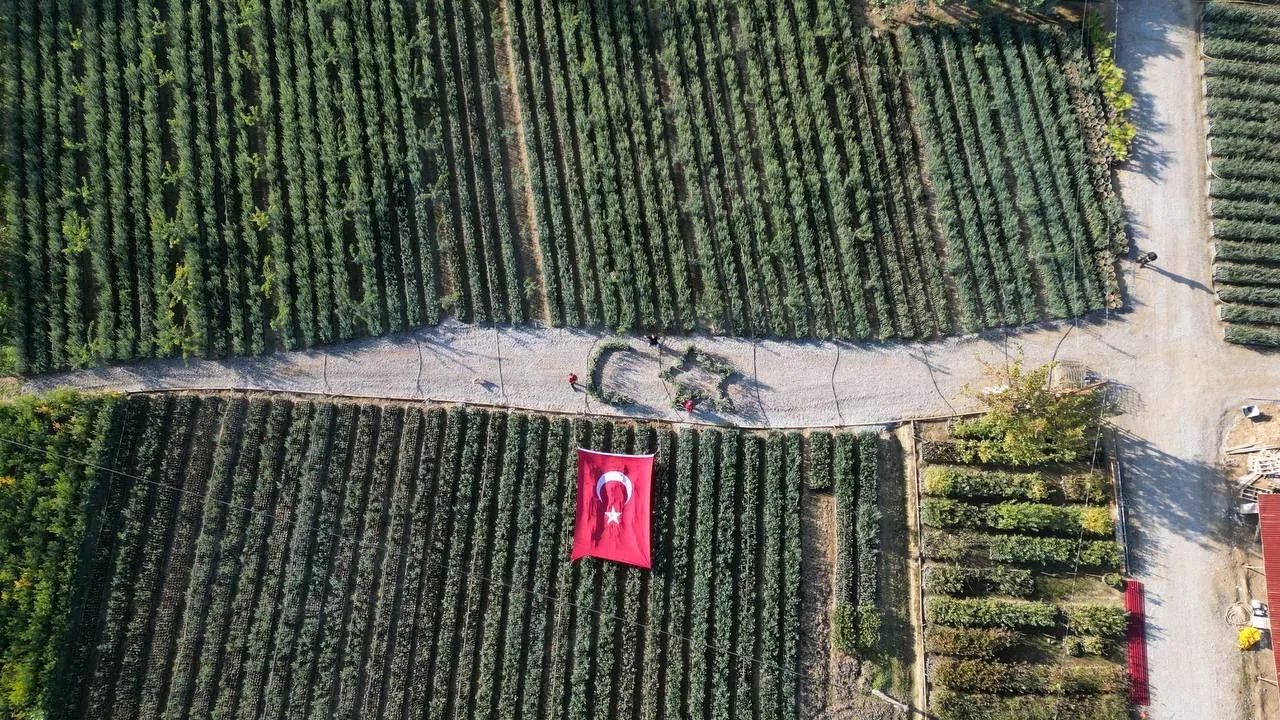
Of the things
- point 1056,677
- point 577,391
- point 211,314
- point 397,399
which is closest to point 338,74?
point 211,314

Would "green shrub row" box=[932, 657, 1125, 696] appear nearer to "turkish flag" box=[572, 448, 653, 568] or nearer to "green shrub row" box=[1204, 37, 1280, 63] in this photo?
"turkish flag" box=[572, 448, 653, 568]

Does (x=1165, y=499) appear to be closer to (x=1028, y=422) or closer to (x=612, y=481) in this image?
(x=1028, y=422)

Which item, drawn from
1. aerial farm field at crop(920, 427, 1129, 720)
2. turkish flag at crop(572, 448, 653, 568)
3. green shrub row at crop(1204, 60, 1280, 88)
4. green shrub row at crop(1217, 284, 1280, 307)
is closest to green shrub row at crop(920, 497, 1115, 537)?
aerial farm field at crop(920, 427, 1129, 720)

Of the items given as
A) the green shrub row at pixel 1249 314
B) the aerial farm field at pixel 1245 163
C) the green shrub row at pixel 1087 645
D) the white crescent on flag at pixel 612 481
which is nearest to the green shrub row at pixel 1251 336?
the aerial farm field at pixel 1245 163

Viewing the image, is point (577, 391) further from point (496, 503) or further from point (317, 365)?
point (317, 365)

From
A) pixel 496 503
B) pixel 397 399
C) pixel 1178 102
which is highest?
pixel 1178 102

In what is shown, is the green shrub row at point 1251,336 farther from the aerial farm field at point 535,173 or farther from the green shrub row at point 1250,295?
the aerial farm field at point 535,173
